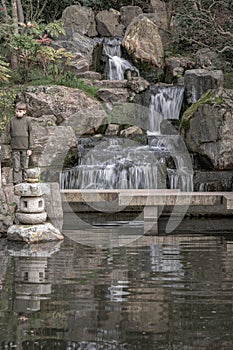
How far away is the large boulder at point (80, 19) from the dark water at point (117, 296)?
15044mm

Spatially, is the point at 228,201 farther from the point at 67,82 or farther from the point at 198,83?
the point at 67,82

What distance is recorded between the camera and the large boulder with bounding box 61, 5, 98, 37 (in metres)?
23.8

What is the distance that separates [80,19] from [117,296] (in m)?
18.4

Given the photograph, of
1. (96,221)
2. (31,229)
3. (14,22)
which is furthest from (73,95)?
(31,229)

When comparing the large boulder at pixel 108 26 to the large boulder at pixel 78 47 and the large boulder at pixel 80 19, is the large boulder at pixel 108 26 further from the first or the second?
the large boulder at pixel 78 47

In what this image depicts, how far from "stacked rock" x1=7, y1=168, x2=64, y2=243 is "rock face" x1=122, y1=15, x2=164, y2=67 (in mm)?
12453

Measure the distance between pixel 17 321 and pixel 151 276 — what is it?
7.16ft

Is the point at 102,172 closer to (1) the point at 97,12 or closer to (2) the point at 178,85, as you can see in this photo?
(2) the point at 178,85

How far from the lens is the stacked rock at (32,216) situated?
33.5ft

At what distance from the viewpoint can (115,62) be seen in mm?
22250

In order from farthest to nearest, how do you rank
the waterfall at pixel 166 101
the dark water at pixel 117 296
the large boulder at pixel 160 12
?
the large boulder at pixel 160 12 < the waterfall at pixel 166 101 < the dark water at pixel 117 296

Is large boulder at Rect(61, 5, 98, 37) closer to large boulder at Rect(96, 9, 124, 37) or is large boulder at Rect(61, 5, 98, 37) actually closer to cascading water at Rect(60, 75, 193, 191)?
large boulder at Rect(96, 9, 124, 37)

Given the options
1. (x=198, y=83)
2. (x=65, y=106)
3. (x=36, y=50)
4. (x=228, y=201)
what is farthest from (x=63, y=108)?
(x=228, y=201)

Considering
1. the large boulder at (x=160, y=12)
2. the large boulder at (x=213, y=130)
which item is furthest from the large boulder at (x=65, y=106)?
the large boulder at (x=160, y=12)
